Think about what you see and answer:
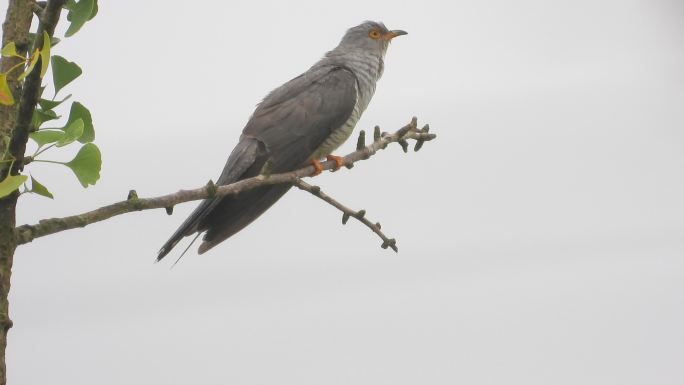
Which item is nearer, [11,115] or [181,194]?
[11,115]

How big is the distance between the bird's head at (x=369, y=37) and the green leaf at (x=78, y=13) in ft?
11.7

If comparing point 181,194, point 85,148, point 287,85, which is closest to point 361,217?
point 181,194

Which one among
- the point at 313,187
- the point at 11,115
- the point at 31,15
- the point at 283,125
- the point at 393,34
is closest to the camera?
the point at 11,115

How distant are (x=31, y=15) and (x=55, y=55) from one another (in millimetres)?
158

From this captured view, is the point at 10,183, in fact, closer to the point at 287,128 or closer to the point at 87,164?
the point at 87,164

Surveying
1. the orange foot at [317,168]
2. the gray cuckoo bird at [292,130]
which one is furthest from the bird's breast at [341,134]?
the orange foot at [317,168]

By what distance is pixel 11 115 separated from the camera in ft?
5.13

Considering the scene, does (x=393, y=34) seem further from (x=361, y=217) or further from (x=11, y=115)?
(x=11, y=115)

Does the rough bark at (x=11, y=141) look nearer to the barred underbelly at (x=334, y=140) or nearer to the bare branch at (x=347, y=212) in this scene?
the bare branch at (x=347, y=212)

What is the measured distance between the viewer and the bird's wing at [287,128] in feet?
11.9

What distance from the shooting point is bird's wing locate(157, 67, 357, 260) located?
3613 mm

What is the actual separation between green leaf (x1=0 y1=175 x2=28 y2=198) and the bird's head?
3.91m

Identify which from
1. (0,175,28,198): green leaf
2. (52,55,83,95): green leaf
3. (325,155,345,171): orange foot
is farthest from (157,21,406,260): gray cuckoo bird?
(0,175,28,198): green leaf

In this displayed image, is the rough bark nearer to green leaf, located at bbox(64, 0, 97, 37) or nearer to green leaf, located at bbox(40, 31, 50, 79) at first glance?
green leaf, located at bbox(40, 31, 50, 79)
